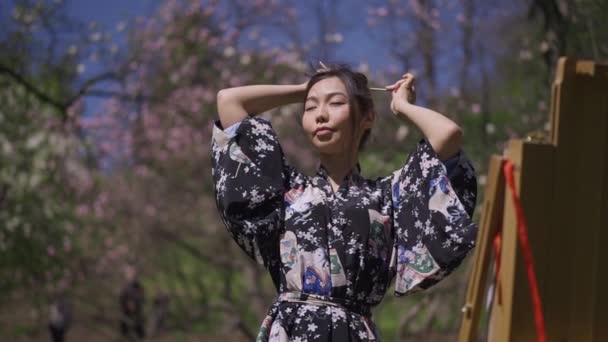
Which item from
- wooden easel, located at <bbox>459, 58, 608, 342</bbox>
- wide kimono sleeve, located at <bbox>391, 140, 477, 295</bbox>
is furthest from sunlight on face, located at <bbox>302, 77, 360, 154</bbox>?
wooden easel, located at <bbox>459, 58, 608, 342</bbox>

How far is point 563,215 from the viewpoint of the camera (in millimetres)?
2031

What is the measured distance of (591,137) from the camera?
204 centimetres

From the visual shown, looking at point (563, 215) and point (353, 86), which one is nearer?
point (563, 215)

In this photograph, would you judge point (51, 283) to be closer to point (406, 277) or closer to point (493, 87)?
point (493, 87)

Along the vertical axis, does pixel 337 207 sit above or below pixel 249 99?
below

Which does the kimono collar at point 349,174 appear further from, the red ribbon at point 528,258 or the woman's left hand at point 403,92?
the red ribbon at point 528,258

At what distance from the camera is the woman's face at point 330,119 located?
276 centimetres

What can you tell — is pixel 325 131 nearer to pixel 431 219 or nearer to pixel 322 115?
pixel 322 115

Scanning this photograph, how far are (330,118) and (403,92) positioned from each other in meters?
0.22

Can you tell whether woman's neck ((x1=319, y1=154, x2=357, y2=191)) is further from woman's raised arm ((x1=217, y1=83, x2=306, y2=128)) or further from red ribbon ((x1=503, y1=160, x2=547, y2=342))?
red ribbon ((x1=503, y1=160, x2=547, y2=342))

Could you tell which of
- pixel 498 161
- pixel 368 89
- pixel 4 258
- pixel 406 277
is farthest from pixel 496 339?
pixel 4 258

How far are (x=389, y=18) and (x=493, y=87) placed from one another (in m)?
1.30

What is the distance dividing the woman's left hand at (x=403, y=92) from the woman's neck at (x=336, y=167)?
211 mm

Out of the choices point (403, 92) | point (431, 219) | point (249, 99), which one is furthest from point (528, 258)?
point (249, 99)
